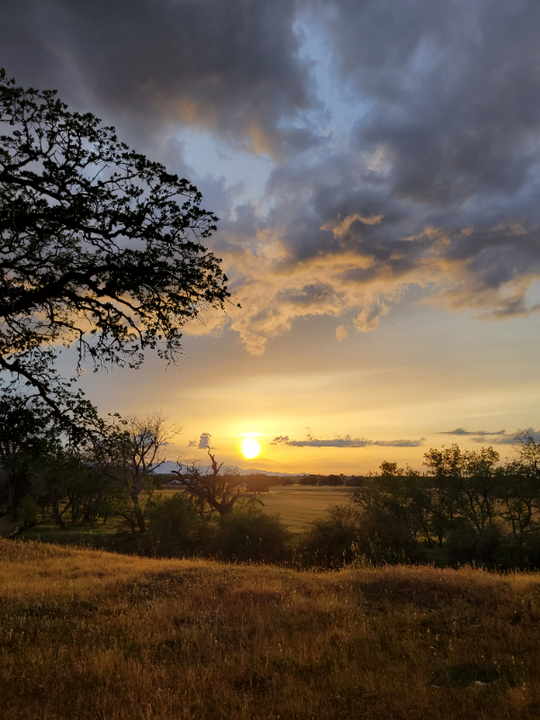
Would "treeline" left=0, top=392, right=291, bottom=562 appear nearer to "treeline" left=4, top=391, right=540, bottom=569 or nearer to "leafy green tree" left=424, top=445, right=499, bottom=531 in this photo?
"treeline" left=4, top=391, right=540, bottom=569

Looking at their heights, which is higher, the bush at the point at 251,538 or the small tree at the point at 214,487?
the small tree at the point at 214,487

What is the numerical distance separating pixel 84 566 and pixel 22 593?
6.50 metres

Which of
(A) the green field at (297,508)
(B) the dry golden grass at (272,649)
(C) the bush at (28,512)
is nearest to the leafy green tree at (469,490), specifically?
(A) the green field at (297,508)

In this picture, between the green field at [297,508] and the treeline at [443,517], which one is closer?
the treeline at [443,517]

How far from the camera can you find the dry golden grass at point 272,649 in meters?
6.10

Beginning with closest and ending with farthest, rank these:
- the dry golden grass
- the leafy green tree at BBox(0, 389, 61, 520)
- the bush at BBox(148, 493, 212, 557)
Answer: the dry golden grass < the leafy green tree at BBox(0, 389, 61, 520) < the bush at BBox(148, 493, 212, 557)

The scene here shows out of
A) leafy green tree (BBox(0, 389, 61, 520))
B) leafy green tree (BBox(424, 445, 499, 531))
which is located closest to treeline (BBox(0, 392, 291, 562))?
leafy green tree (BBox(0, 389, 61, 520))

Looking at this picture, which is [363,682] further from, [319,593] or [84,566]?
[84,566]

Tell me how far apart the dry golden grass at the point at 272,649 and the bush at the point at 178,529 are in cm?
2804

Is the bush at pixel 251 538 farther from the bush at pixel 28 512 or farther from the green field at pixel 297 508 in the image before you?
the bush at pixel 28 512

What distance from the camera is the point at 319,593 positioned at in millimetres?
12562

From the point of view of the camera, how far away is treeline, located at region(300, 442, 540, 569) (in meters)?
34.2

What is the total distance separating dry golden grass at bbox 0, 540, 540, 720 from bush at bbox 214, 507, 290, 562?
24973 millimetres

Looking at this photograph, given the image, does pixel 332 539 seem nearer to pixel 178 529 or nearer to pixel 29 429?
pixel 178 529
